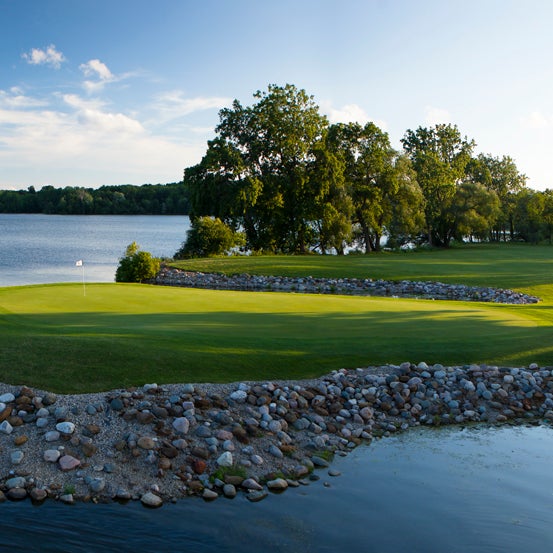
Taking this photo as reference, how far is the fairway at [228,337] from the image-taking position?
931 centimetres

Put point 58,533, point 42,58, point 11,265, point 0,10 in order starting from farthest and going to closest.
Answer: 1. point 11,265
2. point 42,58
3. point 0,10
4. point 58,533

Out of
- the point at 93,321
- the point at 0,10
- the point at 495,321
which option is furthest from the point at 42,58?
the point at 495,321

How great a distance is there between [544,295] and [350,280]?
972 centimetres

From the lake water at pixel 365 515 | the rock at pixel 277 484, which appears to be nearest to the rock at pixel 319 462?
the lake water at pixel 365 515

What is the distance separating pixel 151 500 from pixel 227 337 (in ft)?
14.7

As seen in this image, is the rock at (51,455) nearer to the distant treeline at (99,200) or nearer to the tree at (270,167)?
the tree at (270,167)

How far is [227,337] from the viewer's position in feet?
35.1

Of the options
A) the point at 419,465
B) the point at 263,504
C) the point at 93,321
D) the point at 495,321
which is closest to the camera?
the point at 263,504

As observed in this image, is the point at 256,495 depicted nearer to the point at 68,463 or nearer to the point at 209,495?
the point at 209,495

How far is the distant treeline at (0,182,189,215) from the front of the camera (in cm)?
A: 14238

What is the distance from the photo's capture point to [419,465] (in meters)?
7.77

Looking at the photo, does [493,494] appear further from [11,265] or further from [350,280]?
[11,265]

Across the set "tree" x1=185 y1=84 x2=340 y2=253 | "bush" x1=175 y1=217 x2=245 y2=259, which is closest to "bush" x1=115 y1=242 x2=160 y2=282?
"bush" x1=175 y1=217 x2=245 y2=259

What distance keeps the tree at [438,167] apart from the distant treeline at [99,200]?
271 ft
